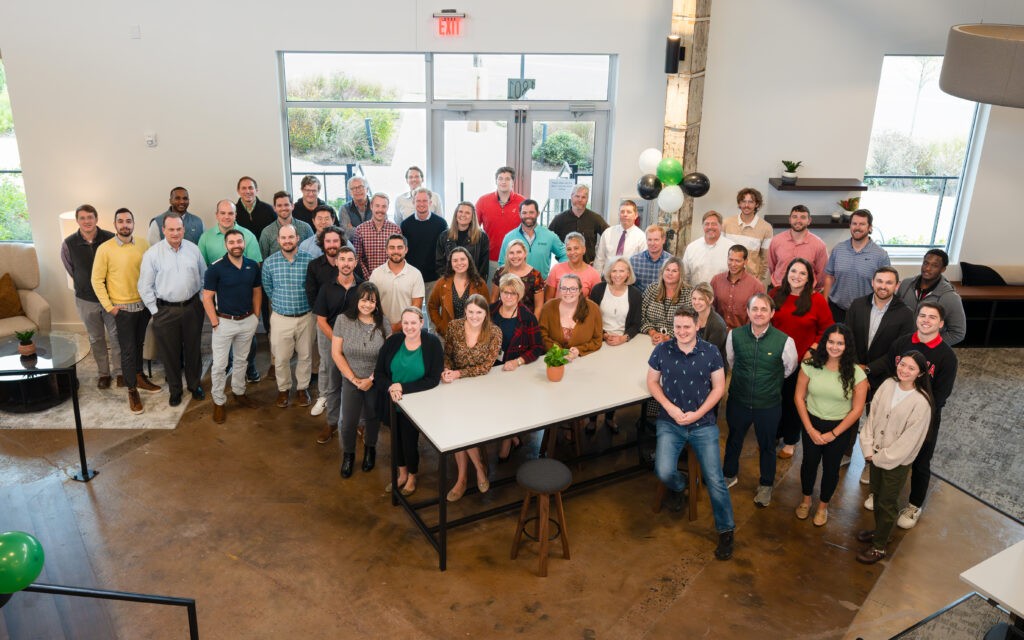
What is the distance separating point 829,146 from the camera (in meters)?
8.72

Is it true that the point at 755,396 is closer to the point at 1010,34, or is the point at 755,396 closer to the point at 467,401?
the point at 467,401

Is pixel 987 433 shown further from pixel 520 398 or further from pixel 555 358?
pixel 520 398

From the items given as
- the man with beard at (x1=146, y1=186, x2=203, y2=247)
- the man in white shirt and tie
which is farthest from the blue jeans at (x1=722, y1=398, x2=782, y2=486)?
the man with beard at (x1=146, y1=186, x2=203, y2=247)

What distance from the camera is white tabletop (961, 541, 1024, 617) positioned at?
381 centimetres

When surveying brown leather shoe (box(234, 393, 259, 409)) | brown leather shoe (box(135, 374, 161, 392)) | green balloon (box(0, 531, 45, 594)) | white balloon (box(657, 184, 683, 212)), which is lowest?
brown leather shoe (box(234, 393, 259, 409))

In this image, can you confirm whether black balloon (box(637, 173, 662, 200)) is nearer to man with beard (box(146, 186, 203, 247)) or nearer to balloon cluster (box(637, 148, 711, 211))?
balloon cluster (box(637, 148, 711, 211))

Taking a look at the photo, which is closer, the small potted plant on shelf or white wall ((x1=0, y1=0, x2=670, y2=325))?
white wall ((x1=0, y1=0, x2=670, y2=325))

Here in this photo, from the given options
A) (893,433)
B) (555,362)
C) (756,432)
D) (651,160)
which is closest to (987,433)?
(893,433)

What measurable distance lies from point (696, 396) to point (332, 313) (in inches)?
106

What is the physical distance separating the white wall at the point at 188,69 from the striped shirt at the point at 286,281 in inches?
77.4

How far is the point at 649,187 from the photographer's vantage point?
26.3 feet

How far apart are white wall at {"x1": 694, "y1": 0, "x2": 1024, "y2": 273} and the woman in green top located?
3.69 metres

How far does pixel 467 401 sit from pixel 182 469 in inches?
92.0

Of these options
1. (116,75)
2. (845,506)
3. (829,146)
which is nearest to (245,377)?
(116,75)
